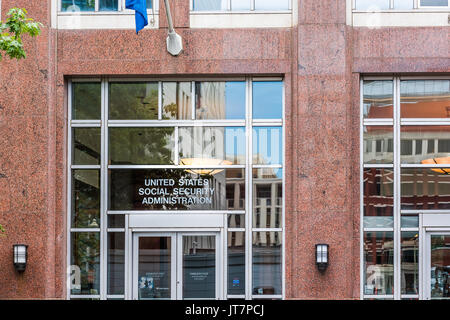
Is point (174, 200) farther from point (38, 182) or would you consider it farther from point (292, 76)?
point (292, 76)

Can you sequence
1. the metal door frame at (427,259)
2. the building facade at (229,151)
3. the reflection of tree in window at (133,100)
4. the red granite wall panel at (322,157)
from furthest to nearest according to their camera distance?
the reflection of tree in window at (133,100) → the metal door frame at (427,259) → the building facade at (229,151) → the red granite wall panel at (322,157)

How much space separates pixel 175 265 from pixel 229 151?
2577 millimetres

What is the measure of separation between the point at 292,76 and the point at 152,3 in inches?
128

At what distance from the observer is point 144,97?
11328 mm

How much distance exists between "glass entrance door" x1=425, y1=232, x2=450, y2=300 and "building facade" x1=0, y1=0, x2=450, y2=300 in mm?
28

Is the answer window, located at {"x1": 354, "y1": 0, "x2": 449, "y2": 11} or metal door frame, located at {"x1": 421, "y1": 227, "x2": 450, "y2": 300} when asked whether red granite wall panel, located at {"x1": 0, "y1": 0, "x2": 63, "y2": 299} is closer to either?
window, located at {"x1": 354, "y1": 0, "x2": 449, "y2": 11}

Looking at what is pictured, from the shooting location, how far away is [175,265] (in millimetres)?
11109

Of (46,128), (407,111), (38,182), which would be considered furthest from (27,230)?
(407,111)

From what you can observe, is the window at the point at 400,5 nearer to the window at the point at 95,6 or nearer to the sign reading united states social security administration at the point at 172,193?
the window at the point at 95,6

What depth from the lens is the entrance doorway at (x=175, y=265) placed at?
1105cm

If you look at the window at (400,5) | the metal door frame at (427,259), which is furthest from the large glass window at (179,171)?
the metal door frame at (427,259)

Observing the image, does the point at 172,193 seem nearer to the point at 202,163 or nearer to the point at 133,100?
the point at 202,163

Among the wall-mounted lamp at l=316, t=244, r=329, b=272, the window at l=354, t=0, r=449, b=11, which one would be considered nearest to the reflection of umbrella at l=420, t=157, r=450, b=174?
the wall-mounted lamp at l=316, t=244, r=329, b=272

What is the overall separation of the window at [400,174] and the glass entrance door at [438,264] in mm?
245
